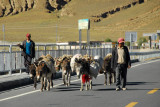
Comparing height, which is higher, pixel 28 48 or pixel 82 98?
pixel 28 48

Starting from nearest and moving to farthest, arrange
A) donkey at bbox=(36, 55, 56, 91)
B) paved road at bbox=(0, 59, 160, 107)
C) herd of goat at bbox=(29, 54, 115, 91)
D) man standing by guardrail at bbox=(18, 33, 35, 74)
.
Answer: paved road at bbox=(0, 59, 160, 107) < donkey at bbox=(36, 55, 56, 91) < herd of goat at bbox=(29, 54, 115, 91) < man standing by guardrail at bbox=(18, 33, 35, 74)

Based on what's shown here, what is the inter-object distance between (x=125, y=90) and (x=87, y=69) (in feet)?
5.01

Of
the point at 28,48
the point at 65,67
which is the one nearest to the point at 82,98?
the point at 65,67

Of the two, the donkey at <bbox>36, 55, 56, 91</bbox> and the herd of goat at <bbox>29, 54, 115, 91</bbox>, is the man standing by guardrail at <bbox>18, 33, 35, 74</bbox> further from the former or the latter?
the donkey at <bbox>36, 55, 56, 91</bbox>

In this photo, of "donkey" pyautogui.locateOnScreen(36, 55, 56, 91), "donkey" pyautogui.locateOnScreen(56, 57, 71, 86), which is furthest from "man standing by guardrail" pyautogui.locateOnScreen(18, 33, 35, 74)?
"donkey" pyautogui.locateOnScreen(36, 55, 56, 91)

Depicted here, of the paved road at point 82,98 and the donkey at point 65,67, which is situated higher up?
the donkey at point 65,67

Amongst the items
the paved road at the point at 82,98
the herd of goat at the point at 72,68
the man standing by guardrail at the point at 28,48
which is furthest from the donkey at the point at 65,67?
the paved road at the point at 82,98

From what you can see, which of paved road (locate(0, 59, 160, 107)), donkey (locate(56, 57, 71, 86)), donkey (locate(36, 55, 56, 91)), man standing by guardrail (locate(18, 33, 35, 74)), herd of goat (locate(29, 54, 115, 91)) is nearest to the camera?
paved road (locate(0, 59, 160, 107))

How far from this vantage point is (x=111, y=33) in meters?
196

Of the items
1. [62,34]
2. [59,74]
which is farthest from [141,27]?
[59,74]

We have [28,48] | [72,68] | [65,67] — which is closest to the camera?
[72,68]

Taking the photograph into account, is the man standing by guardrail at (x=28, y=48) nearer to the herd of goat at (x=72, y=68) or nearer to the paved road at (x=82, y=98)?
the herd of goat at (x=72, y=68)

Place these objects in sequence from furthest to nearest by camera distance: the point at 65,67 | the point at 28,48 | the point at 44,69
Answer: the point at 28,48 → the point at 65,67 → the point at 44,69

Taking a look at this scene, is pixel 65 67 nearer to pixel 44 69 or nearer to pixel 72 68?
pixel 72 68
